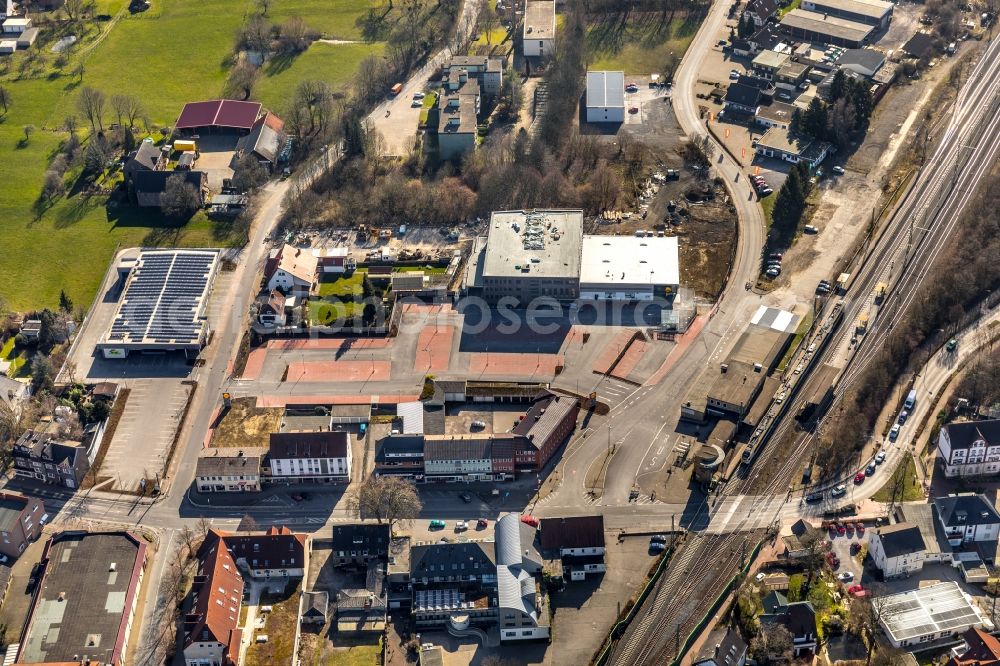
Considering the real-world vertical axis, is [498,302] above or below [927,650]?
above

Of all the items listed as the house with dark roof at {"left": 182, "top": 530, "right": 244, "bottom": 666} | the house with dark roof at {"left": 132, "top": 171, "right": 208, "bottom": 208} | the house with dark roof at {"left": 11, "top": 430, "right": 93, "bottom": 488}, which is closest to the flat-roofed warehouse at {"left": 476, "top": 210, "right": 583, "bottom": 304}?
the house with dark roof at {"left": 132, "top": 171, "right": 208, "bottom": 208}

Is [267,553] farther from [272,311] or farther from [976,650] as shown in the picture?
[976,650]

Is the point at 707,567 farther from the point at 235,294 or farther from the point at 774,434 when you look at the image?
the point at 235,294

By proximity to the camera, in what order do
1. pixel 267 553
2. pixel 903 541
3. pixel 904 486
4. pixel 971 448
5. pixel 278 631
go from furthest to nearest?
pixel 904 486 → pixel 971 448 → pixel 267 553 → pixel 903 541 → pixel 278 631

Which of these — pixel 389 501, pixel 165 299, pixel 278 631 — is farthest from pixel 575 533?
pixel 165 299

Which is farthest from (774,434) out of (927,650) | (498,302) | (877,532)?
(498,302)

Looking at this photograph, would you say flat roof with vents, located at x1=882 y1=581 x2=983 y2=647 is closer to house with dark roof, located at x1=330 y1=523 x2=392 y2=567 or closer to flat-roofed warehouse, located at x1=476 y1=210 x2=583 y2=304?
house with dark roof, located at x1=330 y1=523 x2=392 y2=567
